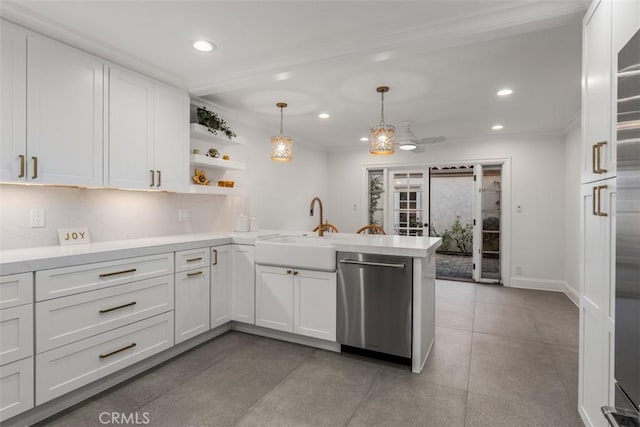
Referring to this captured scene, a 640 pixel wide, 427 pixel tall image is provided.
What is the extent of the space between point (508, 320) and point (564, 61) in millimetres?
2646

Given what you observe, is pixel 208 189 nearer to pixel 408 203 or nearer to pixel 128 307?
pixel 128 307

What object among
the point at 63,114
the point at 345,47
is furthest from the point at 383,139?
the point at 63,114

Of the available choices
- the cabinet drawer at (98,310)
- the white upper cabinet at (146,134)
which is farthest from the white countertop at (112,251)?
the white upper cabinet at (146,134)

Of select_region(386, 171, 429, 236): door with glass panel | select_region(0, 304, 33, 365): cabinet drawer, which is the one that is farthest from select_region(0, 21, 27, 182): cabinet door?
select_region(386, 171, 429, 236): door with glass panel

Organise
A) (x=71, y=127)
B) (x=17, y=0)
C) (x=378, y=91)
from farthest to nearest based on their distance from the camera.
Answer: (x=378, y=91) < (x=71, y=127) < (x=17, y=0)

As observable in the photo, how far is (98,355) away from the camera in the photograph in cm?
212

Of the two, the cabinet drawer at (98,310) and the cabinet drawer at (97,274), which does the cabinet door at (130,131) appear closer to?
the cabinet drawer at (97,274)

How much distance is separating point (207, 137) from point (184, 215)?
89cm

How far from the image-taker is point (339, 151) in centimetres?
660

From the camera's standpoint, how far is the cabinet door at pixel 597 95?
147 cm

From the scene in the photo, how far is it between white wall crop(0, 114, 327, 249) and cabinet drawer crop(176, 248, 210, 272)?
66 centimetres

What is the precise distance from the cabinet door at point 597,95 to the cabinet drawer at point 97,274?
2.79m

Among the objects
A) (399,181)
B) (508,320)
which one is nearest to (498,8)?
(508,320)

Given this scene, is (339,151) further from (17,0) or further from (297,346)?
→ (17,0)
